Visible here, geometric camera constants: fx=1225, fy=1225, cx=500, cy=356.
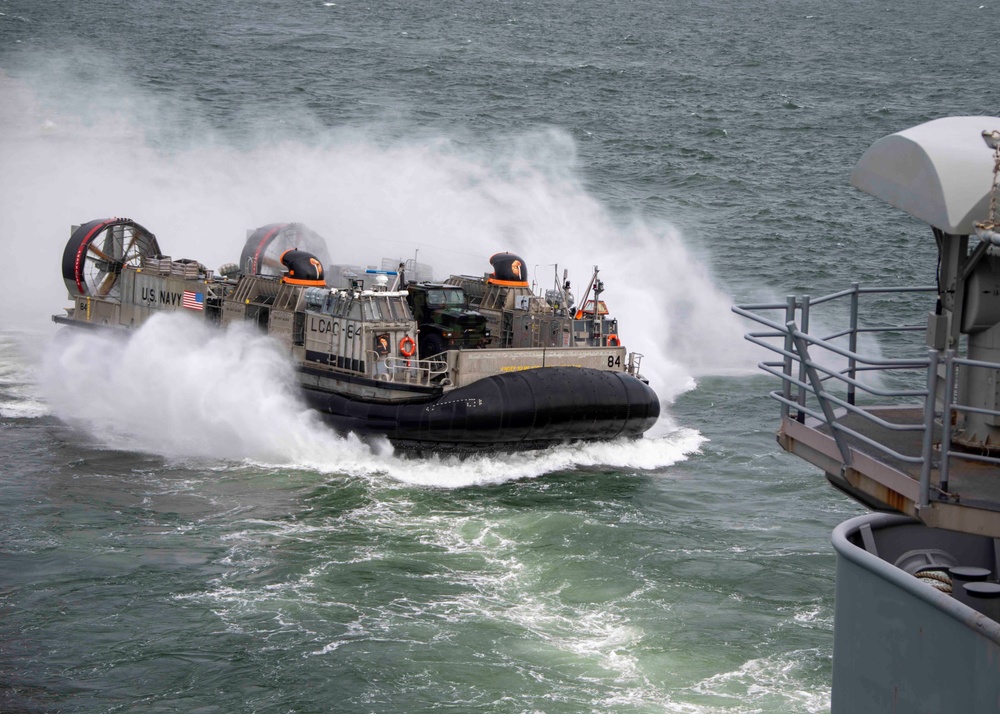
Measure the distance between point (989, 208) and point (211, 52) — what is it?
61.7m

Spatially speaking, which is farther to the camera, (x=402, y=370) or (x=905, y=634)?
(x=402, y=370)

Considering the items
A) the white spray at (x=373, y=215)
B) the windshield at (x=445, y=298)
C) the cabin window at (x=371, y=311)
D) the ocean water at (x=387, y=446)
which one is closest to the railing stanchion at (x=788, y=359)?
Result: the ocean water at (x=387, y=446)

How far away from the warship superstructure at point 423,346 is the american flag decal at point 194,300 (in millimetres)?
24

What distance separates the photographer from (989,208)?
175 inches

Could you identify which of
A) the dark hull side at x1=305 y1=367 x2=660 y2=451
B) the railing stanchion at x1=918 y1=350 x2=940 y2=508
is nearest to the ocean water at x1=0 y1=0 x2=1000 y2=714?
the dark hull side at x1=305 y1=367 x2=660 y2=451

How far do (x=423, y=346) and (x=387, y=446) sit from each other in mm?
2618

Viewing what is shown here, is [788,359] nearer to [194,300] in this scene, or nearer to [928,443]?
[928,443]

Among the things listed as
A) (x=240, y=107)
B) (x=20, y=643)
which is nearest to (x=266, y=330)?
(x=20, y=643)

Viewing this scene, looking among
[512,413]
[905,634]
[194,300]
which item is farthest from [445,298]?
[905,634]

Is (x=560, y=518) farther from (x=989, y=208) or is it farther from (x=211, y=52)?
(x=211, y=52)

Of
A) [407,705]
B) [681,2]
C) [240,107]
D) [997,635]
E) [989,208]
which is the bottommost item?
[407,705]

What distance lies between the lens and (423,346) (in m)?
20.2

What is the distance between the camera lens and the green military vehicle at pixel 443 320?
1992cm

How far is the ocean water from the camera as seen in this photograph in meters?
11.3
